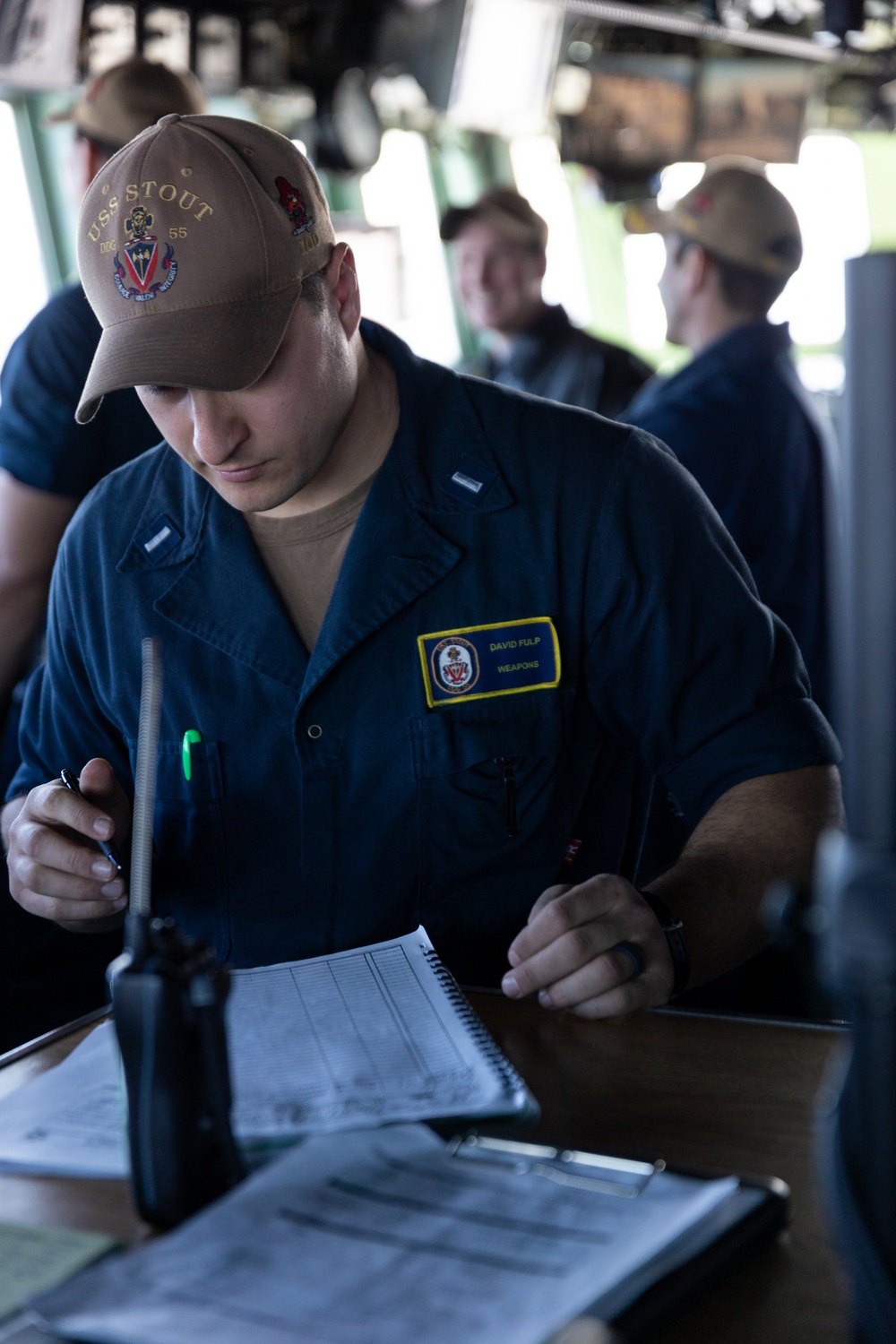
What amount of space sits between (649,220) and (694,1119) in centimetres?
297

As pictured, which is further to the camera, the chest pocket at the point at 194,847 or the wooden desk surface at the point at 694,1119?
the chest pocket at the point at 194,847

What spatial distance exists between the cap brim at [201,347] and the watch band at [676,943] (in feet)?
1.98

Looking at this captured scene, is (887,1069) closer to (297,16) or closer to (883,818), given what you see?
(883,818)

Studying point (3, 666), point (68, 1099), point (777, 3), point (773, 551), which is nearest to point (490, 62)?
point (777, 3)

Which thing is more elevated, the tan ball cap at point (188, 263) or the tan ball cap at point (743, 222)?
the tan ball cap at point (743, 222)

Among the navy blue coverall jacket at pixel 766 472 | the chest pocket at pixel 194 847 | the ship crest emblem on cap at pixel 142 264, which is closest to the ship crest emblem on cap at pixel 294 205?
the ship crest emblem on cap at pixel 142 264

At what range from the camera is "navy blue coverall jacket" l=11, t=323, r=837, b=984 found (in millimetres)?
1396

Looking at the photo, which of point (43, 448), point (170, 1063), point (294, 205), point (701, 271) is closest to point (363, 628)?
point (294, 205)

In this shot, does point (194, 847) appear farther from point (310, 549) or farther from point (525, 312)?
point (525, 312)

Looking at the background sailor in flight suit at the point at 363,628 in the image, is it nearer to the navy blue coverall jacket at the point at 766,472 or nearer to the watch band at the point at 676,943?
the watch band at the point at 676,943

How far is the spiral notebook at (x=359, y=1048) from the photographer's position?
893mm

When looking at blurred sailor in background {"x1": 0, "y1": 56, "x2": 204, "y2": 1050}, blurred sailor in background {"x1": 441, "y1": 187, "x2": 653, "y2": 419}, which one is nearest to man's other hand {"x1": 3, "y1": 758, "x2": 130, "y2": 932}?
blurred sailor in background {"x1": 0, "y1": 56, "x2": 204, "y2": 1050}

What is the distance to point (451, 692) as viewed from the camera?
4.63 feet

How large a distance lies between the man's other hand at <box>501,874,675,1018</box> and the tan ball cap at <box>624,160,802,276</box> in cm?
229
